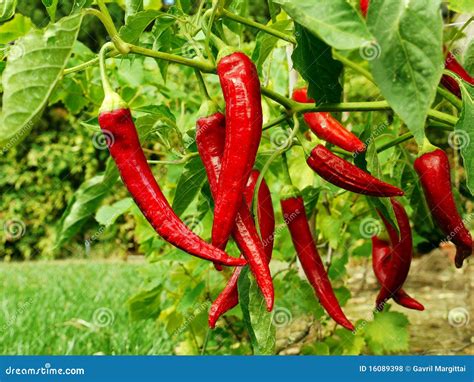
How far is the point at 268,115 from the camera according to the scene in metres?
1.71

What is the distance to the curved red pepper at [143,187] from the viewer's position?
0.94m

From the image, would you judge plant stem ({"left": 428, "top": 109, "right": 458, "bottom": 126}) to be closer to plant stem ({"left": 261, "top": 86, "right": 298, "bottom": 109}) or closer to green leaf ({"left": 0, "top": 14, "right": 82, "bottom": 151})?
plant stem ({"left": 261, "top": 86, "right": 298, "bottom": 109})

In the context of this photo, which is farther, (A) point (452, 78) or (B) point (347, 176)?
(A) point (452, 78)

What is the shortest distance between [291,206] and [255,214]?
0.78 ft

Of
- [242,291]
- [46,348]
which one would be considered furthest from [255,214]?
[46,348]

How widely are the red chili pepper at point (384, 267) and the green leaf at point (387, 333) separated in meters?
0.66

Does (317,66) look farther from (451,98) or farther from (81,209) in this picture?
(81,209)

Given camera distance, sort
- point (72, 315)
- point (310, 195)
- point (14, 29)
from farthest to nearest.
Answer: point (72, 315), point (14, 29), point (310, 195)

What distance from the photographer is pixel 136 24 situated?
1.08m

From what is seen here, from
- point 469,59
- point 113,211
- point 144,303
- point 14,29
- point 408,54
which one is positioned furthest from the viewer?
point 144,303

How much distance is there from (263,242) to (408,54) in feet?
1.90

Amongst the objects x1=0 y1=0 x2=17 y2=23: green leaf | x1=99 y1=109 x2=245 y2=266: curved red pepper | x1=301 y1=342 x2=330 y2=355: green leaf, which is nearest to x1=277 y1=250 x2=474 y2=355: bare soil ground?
x1=301 y1=342 x2=330 y2=355: green leaf

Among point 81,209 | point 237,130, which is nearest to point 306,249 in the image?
point 237,130

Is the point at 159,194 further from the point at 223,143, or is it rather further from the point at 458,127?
the point at 458,127
